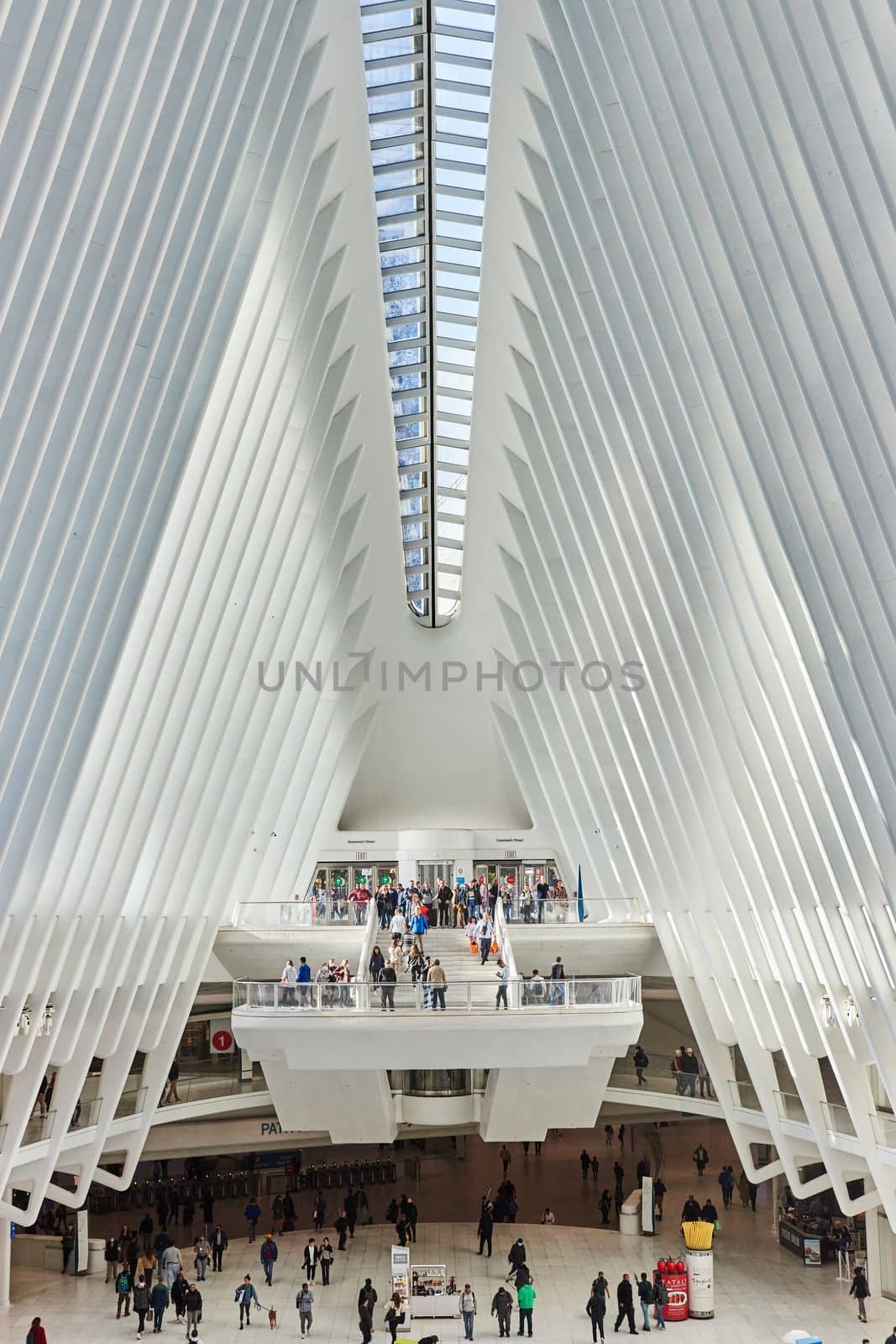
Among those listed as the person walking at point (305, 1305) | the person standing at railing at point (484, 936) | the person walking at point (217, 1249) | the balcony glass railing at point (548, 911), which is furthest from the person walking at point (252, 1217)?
the person standing at railing at point (484, 936)

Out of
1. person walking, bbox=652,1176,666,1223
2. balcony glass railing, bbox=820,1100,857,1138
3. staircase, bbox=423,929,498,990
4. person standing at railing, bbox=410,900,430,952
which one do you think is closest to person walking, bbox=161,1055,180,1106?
person standing at railing, bbox=410,900,430,952

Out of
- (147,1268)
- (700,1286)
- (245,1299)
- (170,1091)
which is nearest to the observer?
(245,1299)

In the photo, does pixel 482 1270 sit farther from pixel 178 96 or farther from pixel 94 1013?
pixel 178 96

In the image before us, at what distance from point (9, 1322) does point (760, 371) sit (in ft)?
68.6

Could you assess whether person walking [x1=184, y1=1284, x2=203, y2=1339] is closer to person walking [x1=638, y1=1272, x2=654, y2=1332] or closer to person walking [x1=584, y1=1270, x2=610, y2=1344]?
person walking [x1=584, y1=1270, x2=610, y2=1344]

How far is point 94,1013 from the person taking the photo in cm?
2505

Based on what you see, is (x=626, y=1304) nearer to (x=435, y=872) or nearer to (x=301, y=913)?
(x=301, y=913)

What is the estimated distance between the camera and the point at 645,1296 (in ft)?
75.7

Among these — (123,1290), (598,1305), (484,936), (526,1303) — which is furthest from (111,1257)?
(598,1305)

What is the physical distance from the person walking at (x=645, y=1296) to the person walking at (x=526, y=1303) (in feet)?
6.55

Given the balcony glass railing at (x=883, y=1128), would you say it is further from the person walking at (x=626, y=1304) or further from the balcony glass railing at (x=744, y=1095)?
the balcony glass railing at (x=744, y=1095)

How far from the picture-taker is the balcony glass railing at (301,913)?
96.2 ft

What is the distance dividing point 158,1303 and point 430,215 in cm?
1952

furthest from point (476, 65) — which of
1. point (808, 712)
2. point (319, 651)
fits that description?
point (319, 651)
